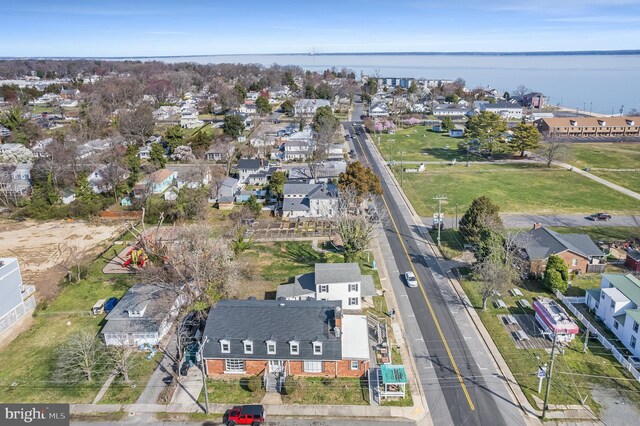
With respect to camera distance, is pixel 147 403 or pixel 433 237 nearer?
pixel 147 403

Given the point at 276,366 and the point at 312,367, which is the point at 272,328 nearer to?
the point at 276,366

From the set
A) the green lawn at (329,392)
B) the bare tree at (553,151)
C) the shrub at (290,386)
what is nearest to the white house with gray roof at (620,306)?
the green lawn at (329,392)

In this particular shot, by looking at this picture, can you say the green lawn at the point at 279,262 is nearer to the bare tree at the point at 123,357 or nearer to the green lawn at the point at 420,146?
the bare tree at the point at 123,357

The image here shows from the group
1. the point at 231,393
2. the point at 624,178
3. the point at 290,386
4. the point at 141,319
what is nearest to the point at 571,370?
the point at 290,386

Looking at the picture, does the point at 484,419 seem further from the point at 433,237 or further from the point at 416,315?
the point at 433,237

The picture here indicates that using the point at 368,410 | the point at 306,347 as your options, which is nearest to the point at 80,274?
the point at 306,347

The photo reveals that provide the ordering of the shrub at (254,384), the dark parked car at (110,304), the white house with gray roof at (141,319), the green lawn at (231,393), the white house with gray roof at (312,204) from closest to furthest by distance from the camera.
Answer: the green lawn at (231,393) < the shrub at (254,384) < the white house with gray roof at (141,319) < the dark parked car at (110,304) < the white house with gray roof at (312,204)
